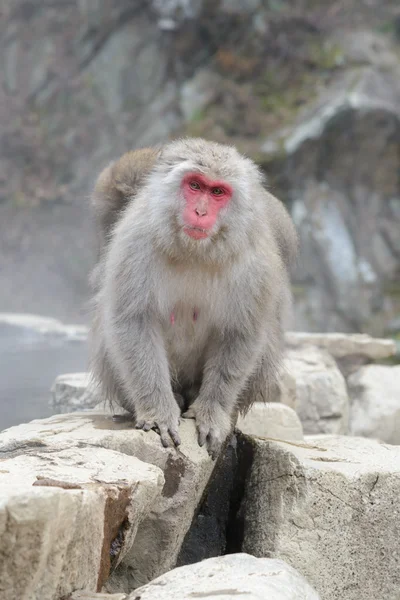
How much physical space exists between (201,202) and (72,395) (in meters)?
2.07

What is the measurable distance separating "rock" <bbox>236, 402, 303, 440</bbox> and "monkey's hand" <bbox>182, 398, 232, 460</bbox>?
0.94 m

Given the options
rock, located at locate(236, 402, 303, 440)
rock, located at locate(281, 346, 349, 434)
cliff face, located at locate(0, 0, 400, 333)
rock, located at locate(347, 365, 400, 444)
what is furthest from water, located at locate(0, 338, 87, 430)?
cliff face, located at locate(0, 0, 400, 333)

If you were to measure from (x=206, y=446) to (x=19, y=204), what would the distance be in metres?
12.0

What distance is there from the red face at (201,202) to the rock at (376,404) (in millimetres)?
2853

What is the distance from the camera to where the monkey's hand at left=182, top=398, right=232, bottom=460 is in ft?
9.47

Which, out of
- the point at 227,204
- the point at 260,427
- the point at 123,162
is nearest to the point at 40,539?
the point at 227,204

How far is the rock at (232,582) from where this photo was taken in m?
1.91

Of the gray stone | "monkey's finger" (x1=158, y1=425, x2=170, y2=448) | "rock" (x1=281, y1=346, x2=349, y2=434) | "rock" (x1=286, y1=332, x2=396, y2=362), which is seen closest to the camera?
"monkey's finger" (x1=158, y1=425, x2=170, y2=448)

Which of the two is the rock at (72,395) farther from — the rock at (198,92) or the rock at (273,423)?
the rock at (198,92)

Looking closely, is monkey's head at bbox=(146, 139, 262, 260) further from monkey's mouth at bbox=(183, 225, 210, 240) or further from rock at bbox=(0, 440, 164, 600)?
rock at bbox=(0, 440, 164, 600)

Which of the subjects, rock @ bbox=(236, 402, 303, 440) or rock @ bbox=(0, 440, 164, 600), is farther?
rock @ bbox=(236, 402, 303, 440)

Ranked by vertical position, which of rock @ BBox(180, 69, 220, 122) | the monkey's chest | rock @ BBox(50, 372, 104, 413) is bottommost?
rock @ BBox(50, 372, 104, 413)

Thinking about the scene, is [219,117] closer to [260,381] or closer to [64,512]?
[260,381]

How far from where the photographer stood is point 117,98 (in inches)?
555
